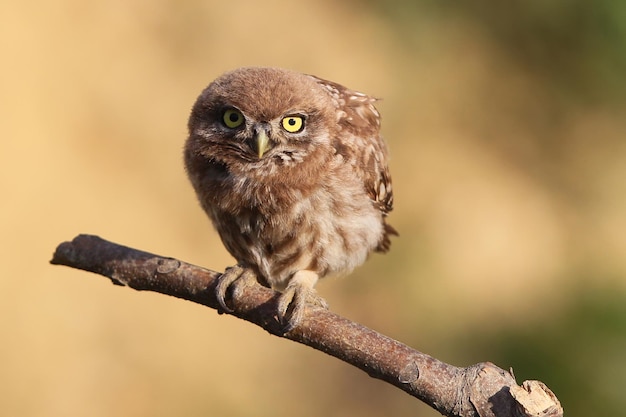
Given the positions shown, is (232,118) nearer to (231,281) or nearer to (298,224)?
(298,224)

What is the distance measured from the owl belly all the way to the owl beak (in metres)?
0.30

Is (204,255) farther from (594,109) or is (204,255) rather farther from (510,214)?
(594,109)

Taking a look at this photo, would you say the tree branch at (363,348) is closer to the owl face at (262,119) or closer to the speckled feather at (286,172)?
the speckled feather at (286,172)

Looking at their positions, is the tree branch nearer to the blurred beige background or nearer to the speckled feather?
the speckled feather

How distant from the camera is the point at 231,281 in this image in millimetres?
3344

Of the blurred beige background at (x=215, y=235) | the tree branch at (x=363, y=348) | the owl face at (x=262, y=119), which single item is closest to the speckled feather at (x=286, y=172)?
the owl face at (x=262, y=119)

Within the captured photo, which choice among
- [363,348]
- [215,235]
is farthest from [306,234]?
[215,235]

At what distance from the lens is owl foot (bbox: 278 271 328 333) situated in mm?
2998

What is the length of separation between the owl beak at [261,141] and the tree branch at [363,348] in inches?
19.2

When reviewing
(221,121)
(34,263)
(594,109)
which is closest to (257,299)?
(221,121)

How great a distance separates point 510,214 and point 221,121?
567cm

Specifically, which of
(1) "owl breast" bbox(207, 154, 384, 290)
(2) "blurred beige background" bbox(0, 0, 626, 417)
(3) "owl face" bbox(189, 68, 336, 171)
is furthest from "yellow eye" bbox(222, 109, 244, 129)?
(2) "blurred beige background" bbox(0, 0, 626, 417)

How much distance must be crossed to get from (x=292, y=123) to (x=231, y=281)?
2.07 ft

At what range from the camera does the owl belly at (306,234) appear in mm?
3432
